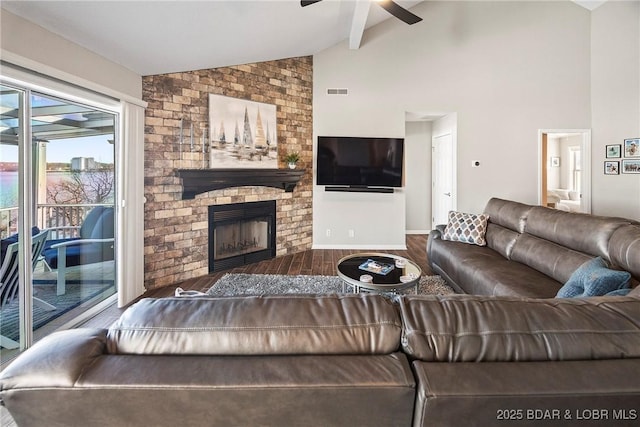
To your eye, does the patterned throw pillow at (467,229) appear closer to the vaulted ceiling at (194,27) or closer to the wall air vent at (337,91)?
the wall air vent at (337,91)

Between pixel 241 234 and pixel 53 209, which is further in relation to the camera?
pixel 241 234

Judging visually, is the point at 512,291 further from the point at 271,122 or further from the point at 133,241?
the point at 271,122

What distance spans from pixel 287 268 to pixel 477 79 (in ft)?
14.9

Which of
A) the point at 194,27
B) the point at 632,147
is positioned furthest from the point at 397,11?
the point at 632,147

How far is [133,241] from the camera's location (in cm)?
347

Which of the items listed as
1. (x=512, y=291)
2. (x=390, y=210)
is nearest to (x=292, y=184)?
(x=390, y=210)

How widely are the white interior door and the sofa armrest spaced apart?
5849 mm

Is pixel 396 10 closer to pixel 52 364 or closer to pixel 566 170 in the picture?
pixel 52 364

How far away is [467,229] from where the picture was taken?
13.1 feet

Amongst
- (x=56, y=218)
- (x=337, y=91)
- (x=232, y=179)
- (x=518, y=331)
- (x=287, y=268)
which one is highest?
(x=337, y=91)

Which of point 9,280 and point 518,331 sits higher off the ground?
point 518,331

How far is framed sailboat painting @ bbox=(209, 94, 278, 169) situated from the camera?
14.4 ft

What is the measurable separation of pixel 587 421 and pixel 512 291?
1892 mm

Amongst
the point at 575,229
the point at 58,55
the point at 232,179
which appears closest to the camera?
the point at 58,55
